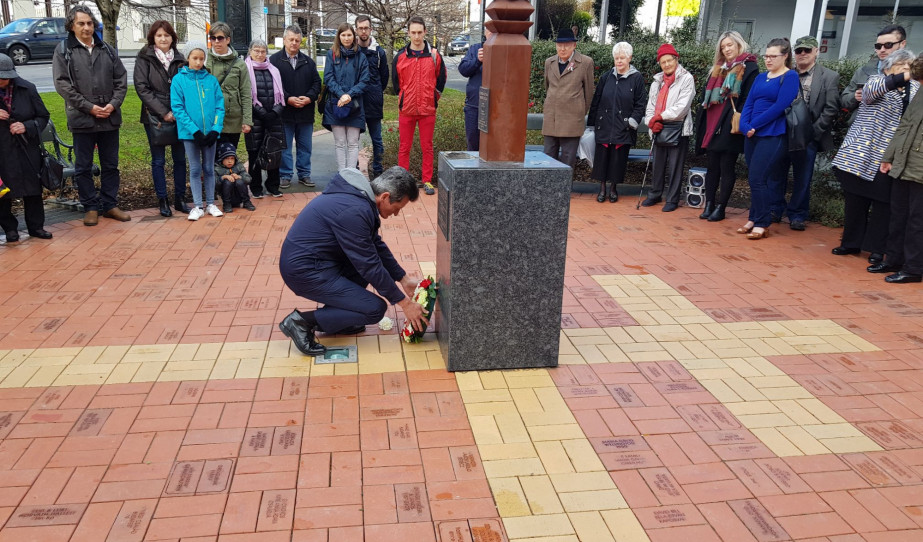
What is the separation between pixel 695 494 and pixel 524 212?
1.80 metres

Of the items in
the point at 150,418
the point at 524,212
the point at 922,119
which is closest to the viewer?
the point at 150,418

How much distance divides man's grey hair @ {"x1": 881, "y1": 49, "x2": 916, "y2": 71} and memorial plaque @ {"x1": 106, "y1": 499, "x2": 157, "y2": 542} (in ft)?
22.1

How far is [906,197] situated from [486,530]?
5416 millimetres

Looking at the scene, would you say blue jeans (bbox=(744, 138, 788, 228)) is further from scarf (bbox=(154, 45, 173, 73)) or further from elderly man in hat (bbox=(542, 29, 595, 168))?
scarf (bbox=(154, 45, 173, 73))

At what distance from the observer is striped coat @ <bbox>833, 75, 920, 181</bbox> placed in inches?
264

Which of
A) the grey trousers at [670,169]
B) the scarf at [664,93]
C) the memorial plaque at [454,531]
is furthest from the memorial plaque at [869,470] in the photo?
the scarf at [664,93]

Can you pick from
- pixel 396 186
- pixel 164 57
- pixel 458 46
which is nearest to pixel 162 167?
pixel 164 57

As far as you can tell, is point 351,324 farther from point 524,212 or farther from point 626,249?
point 626,249

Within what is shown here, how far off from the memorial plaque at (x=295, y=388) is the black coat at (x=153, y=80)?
459 cm

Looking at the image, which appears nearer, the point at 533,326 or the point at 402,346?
the point at 533,326

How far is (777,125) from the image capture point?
7520mm

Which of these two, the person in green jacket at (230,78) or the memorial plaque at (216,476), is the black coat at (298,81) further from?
the memorial plaque at (216,476)

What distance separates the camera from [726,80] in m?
8.14

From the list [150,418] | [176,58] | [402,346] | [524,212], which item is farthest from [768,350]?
[176,58]
